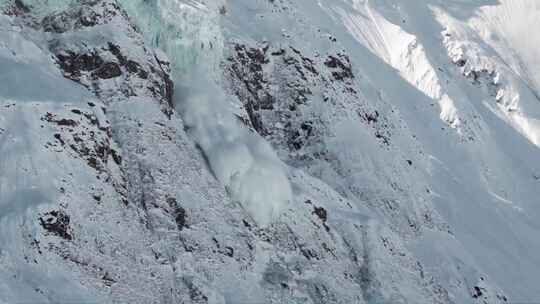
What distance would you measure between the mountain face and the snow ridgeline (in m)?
0.11

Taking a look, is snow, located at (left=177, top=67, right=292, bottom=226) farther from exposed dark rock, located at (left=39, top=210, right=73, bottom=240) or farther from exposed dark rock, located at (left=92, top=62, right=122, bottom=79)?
exposed dark rock, located at (left=39, top=210, right=73, bottom=240)

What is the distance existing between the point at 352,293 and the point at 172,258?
9.95 meters

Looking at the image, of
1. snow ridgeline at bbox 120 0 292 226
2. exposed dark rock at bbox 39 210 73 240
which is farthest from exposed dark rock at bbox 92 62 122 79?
exposed dark rock at bbox 39 210 73 240

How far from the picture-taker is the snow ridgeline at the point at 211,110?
54.6m

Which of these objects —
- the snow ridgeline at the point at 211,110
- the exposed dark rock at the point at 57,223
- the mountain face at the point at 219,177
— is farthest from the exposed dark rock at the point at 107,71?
the exposed dark rock at the point at 57,223

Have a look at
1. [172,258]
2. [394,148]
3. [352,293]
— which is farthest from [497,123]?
[172,258]

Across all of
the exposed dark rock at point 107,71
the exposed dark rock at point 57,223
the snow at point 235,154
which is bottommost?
the exposed dark rock at point 57,223

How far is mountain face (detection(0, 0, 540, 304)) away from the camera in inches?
1826

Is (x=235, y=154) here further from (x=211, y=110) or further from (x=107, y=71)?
(x=107, y=71)

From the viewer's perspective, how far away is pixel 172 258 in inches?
1923

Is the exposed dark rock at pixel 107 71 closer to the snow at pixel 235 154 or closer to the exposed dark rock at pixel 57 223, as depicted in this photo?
the snow at pixel 235 154

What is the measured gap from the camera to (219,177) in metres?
54.5

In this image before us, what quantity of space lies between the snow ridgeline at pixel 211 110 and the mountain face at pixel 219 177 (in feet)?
0.35

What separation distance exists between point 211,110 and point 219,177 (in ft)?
13.9
